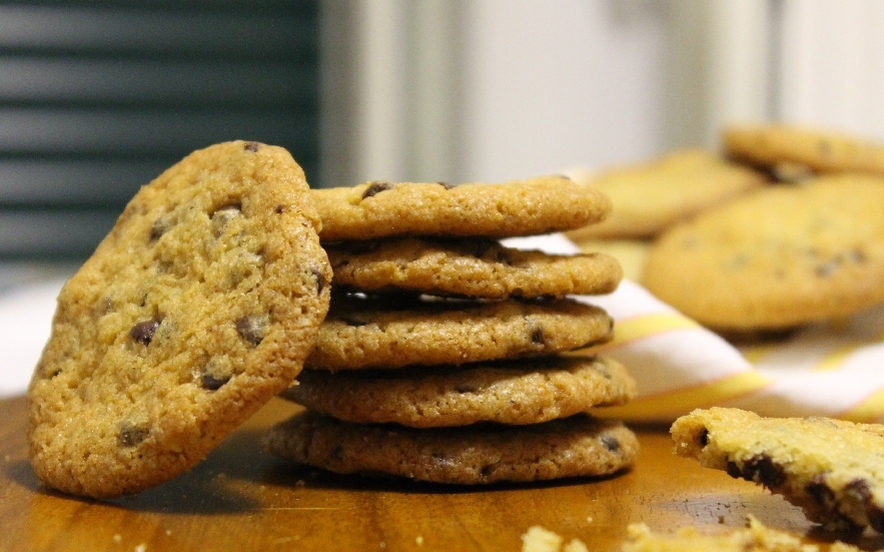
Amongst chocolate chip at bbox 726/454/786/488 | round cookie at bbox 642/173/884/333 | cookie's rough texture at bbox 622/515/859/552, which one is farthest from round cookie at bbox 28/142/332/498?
round cookie at bbox 642/173/884/333

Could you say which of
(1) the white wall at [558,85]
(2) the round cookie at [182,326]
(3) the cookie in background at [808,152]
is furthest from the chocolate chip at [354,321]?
(1) the white wall at [558,85]

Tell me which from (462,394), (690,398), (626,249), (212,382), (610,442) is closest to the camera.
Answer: (212,382)

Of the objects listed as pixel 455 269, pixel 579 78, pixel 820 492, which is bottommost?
pixel 820 492

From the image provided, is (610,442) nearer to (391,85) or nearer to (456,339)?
(456,339)

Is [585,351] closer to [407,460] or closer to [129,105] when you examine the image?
[407,460]

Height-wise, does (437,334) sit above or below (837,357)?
above

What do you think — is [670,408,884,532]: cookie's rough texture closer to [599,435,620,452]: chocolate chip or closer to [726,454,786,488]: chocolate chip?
[726,454,786,488]: chocolate chip

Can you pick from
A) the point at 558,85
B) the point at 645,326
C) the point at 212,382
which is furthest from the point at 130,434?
the point at 558,85
